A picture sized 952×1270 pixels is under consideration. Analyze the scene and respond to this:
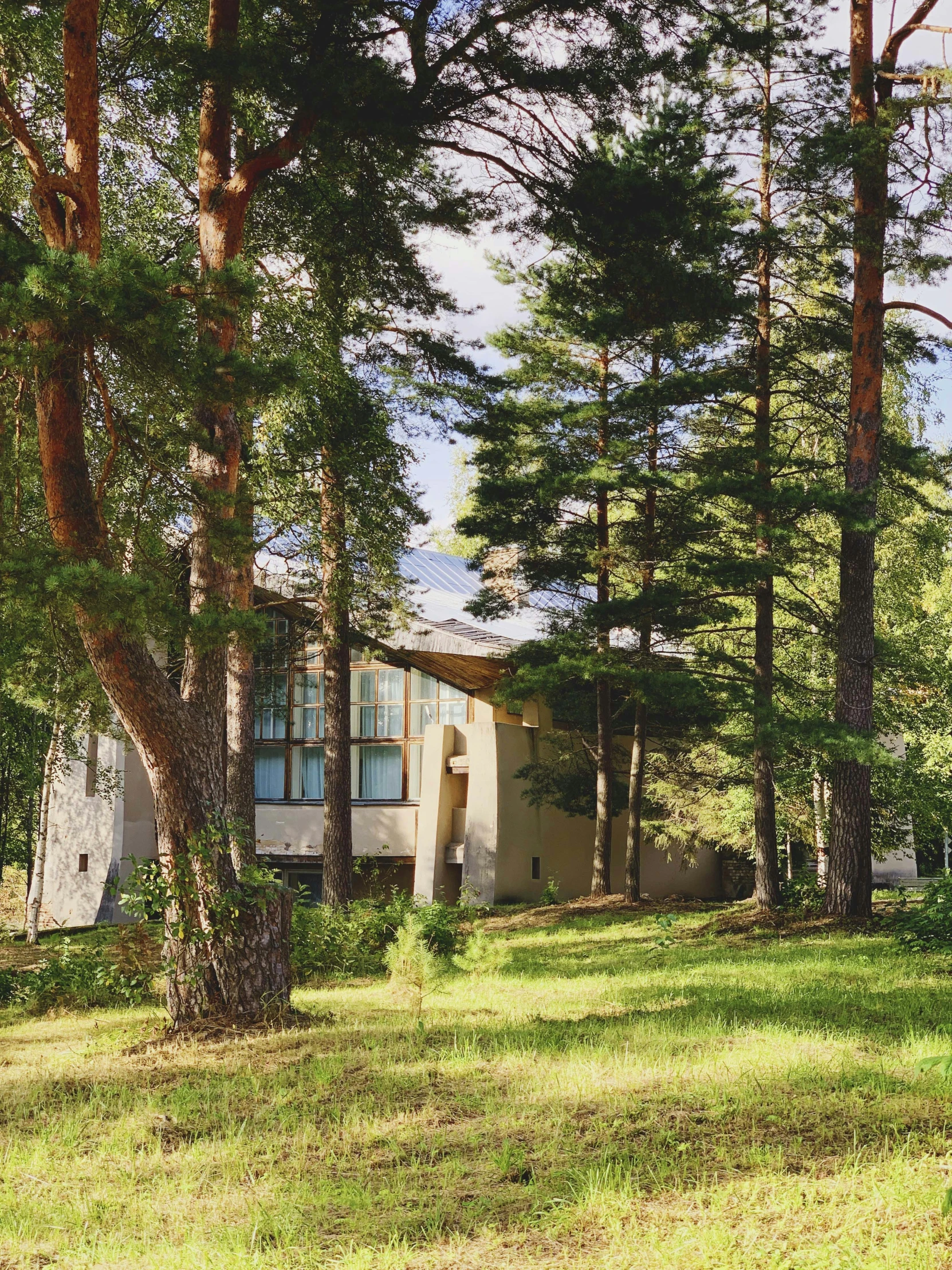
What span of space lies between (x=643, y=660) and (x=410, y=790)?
6.84 m

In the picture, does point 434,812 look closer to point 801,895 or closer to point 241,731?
point 801,895

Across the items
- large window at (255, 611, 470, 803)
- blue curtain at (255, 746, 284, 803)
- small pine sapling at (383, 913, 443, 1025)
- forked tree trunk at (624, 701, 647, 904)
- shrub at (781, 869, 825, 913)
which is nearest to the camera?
small pine sapling at (383, 913, 443, 1025)

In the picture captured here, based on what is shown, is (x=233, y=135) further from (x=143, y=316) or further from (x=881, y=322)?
(x=881, y=322)

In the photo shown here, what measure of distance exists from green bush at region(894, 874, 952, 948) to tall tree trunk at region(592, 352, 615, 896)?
6115 millimetres

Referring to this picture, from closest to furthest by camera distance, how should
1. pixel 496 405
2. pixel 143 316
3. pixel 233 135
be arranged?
pixel 143 316 → pixel 233 135 → pixel 496 405

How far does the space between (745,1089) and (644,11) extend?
7332mm

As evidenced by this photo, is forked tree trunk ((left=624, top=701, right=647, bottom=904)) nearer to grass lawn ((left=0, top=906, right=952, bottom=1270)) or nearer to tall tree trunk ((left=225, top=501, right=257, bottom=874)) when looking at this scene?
tall tree trunk ((left=225, top=501, right=257, bottom=874))

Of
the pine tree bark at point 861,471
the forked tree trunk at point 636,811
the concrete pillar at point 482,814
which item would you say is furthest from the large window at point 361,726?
the pine tree bark at point 861,471

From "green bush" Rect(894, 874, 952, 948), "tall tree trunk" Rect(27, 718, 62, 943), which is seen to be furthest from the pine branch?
"tall tree trunk" Rect(27, 718, 62, 943)

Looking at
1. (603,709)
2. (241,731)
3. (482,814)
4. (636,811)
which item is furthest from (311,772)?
(241,731)

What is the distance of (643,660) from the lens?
15.8 m

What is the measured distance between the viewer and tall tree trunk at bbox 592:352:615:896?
1645 cm

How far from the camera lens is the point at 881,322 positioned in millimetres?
12195

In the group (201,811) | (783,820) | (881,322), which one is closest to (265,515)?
(201,811)
